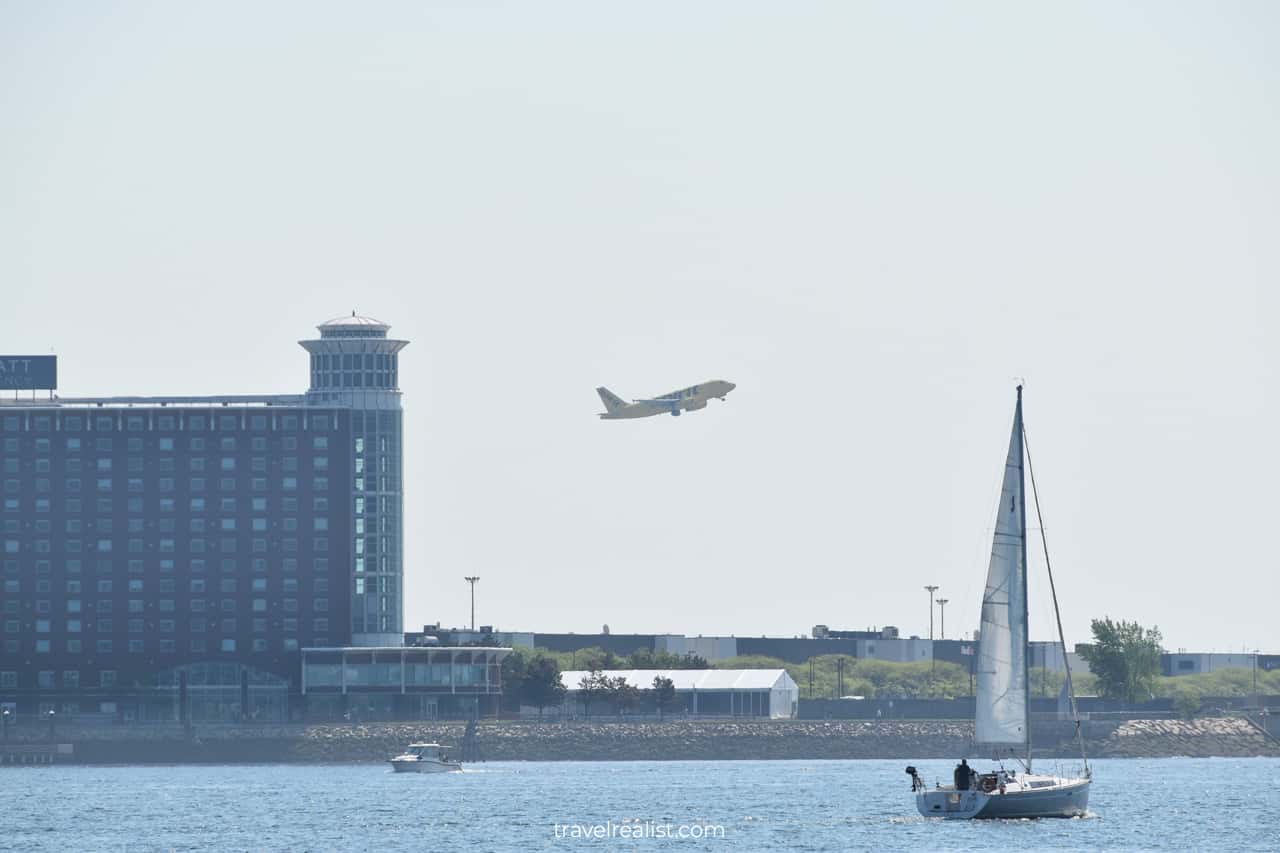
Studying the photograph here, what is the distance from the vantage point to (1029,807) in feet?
401

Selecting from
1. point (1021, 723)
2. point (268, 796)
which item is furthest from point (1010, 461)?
point (268, 796)

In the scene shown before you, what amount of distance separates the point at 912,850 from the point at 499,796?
202 ft

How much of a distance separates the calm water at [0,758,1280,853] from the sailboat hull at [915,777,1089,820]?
2.51 feet

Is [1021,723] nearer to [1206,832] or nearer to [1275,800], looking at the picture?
[1206,832]

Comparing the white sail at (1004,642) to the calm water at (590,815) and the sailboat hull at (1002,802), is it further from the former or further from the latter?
the calm water at (590,815)

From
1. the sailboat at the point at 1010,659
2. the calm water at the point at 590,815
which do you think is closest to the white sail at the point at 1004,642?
the sailboat at the point at 1010,659

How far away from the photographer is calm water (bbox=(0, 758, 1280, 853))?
123 metres

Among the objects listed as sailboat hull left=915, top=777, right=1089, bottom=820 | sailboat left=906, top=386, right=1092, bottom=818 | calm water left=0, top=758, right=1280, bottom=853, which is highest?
sailboat left=906, top=386, right=1092, bottom=818

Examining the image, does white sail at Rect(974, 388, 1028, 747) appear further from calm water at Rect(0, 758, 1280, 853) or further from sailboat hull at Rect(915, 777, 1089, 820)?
calm water at Rect(0, 758, 1280, 853)

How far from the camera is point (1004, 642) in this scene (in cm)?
12588

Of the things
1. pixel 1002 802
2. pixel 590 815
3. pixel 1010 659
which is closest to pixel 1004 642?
pixel 1010 659

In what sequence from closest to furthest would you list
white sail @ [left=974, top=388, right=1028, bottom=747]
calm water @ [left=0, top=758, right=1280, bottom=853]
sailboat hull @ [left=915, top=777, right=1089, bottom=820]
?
sailboat hull @ [left=915, top=777, right=1089, bottom=820] < calm water @ [left=0, top=758, right=1280, bottom=853] < white sail @ [left=974, top=388, right=1028, bottom=747]

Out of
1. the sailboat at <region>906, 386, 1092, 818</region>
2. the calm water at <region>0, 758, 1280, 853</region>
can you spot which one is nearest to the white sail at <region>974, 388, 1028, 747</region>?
the sailboat at <region>906, 386, 1092, 818</region>

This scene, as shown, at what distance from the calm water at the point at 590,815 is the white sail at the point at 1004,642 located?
5039 millimetres
